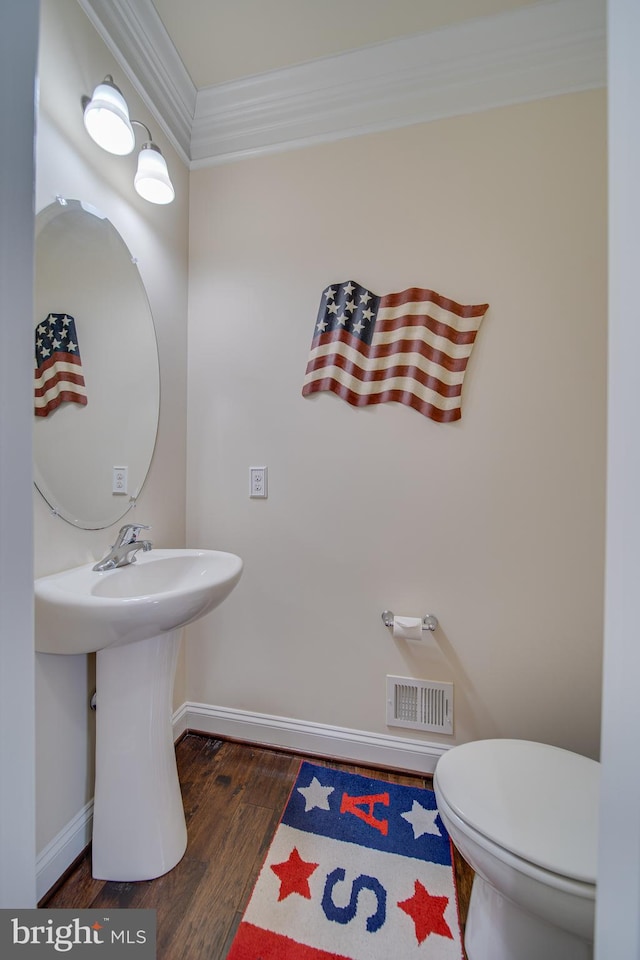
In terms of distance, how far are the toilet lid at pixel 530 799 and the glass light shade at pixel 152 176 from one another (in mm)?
1947

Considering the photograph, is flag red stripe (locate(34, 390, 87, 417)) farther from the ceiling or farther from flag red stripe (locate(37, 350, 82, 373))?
the ceiling

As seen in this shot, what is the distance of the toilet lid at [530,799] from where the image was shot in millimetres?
709

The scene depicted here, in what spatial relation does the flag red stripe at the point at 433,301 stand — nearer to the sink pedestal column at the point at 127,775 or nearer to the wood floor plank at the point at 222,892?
the sink pedestal column at the point at 127,775

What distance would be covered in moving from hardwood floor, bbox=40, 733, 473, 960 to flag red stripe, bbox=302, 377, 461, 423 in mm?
1343

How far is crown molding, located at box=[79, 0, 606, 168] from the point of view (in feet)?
3.92

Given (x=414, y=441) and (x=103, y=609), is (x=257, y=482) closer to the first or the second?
(x=414, y=441)

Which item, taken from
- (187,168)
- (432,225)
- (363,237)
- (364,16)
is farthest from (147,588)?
(364,16)

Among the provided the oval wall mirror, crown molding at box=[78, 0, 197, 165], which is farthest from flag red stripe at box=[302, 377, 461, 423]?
crown molding at box=[78, 0, 197, 165]

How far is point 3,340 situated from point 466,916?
4.92ft

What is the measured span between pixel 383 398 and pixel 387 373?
3.7 inches

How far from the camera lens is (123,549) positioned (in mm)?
1109

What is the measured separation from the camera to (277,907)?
0.92 meters

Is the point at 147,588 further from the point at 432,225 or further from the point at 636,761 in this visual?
the point at 432,225

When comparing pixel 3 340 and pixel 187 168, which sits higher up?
pixel 187 168
